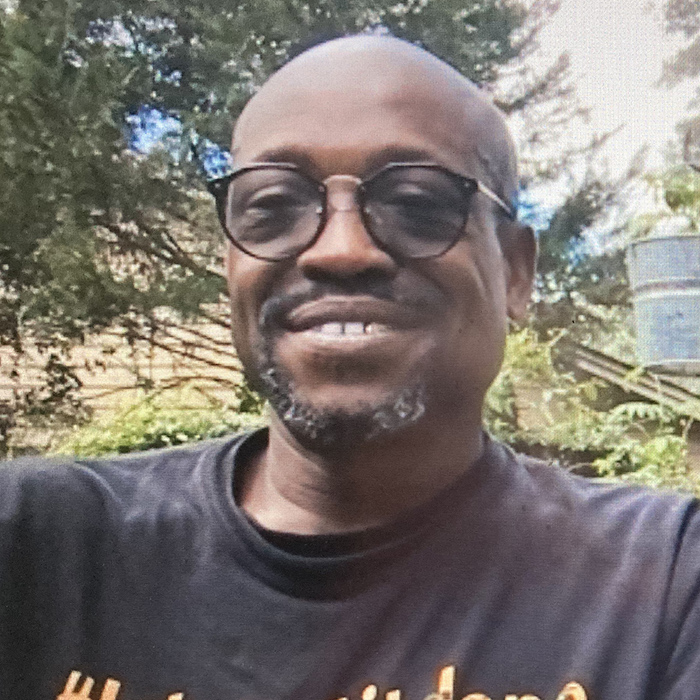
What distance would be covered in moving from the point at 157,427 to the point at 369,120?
30cm

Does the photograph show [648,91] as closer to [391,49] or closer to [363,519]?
[391,49]

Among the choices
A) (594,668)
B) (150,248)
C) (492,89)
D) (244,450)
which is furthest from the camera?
(150,248)

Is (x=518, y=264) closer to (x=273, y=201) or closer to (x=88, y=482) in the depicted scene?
(x=273, y=201)

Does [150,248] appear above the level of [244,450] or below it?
above

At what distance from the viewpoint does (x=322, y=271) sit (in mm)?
523

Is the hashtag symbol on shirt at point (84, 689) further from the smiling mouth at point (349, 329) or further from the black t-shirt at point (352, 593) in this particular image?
the smiling mouth at point (349, 329)

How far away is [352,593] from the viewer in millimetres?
506

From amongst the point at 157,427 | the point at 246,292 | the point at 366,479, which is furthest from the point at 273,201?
the point at 157,427

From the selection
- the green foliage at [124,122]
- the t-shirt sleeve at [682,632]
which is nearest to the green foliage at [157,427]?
the green foliage at [124,122]

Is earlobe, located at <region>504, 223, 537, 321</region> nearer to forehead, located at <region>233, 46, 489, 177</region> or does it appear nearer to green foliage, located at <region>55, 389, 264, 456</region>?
forehead, located at <region>233, 46, 489, 177</region>

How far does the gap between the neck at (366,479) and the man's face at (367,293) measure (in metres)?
0.02

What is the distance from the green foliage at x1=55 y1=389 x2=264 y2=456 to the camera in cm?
72

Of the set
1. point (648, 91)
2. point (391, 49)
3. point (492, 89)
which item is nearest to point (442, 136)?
point (391, 49)

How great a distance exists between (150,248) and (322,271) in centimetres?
31
